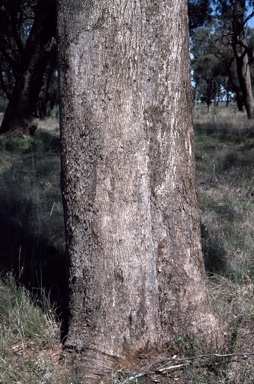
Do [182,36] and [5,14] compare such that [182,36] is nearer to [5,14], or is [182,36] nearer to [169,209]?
[169,209]

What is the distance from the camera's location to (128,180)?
8.66 feet

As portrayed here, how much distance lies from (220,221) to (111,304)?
8.89 ft

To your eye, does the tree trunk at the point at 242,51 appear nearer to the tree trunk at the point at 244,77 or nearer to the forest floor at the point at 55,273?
the tree trunk at the point at 244,77

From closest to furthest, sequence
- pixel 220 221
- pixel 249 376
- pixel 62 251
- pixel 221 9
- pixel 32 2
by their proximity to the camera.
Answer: pixel 249 376 → pixel 62 251 → pixel 220 221 → pixel 221 9 → pixel 32 2

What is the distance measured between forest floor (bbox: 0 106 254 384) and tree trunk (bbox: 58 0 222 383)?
16 cm

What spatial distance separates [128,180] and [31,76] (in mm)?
10435

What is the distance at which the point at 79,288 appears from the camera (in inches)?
109

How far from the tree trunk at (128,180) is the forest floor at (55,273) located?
0.53ft

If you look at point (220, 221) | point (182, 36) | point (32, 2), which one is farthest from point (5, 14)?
point (182, 36)

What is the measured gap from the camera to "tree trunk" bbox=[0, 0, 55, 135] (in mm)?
12195

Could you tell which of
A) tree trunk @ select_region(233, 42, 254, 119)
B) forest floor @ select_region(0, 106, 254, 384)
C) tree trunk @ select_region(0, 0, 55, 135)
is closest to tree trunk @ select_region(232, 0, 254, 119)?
tree trunk @ select_region(233, 42, 254, 119)

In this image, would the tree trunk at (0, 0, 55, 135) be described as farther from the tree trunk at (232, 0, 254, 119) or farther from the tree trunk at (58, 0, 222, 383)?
the tree trunk at (58, 0, 222, 383)

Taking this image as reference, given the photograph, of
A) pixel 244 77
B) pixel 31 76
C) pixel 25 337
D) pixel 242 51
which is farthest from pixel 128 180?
pixel 242 51

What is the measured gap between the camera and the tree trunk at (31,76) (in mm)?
12195
